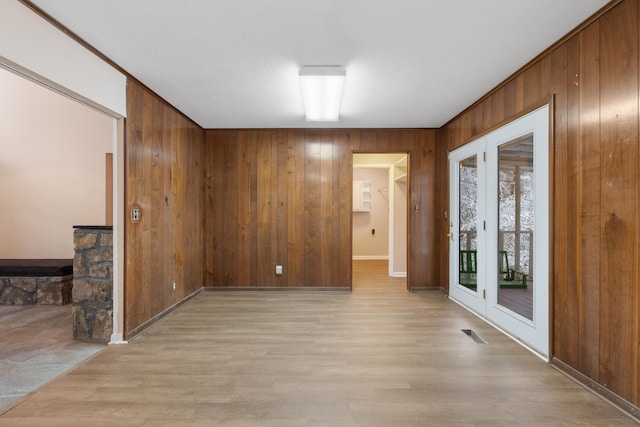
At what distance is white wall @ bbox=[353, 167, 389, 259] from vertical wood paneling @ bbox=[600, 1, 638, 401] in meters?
5.97

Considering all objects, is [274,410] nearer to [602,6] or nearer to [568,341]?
[568,341]

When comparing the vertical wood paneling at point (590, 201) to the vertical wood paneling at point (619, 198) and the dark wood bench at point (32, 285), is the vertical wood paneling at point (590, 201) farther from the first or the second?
the dark wood bench at point (32, 285)

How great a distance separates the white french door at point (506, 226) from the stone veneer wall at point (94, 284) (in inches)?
148

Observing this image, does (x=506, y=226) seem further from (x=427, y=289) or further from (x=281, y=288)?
(x=281, y=288)

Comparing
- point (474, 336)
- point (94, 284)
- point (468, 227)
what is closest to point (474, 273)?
point (468, 227)

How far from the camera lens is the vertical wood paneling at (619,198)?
1.69m

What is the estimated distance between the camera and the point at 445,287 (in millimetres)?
4324

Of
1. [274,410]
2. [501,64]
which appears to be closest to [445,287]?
[501,64]

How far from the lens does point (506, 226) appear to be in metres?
3.28

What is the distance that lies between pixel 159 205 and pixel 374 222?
5.63m

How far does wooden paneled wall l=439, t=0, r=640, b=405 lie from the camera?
1.71 meters

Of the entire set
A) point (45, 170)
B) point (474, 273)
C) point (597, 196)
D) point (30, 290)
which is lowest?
point (30, 290)

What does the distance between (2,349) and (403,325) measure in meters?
3.69

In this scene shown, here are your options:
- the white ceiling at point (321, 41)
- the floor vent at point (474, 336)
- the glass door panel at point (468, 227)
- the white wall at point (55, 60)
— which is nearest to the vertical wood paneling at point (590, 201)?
the white ceiling at point (321, 41)
